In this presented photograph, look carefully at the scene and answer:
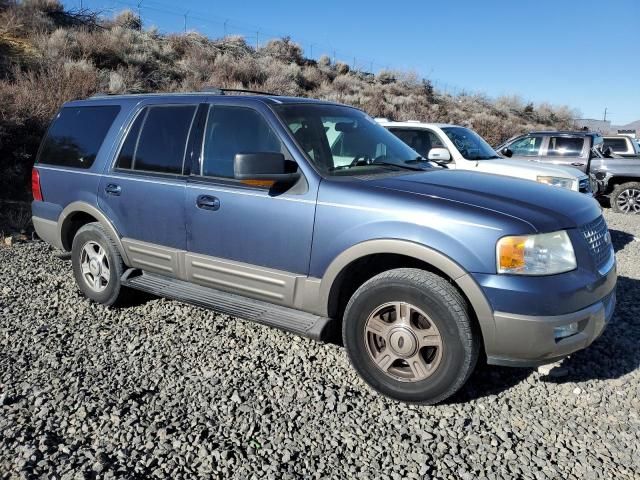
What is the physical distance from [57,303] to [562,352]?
4389 mm

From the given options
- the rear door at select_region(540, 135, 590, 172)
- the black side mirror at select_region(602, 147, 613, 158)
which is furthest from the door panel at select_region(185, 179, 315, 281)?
the black side mirror at select_region(602, 147, 613, 158)

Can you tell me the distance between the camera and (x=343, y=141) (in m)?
4.25

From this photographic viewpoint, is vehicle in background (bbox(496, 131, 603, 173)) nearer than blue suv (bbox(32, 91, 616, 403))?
No

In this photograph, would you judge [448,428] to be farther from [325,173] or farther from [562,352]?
[325,173]

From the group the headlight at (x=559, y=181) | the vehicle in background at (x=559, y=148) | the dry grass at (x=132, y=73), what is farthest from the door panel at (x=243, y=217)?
the vehicle in background at (x=559, y=148)

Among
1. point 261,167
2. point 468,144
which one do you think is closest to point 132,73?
point 468,144

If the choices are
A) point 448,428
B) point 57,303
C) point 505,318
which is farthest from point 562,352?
point 57,303

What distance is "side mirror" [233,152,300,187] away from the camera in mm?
3418

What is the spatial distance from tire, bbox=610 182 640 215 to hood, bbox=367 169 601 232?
31.1ft

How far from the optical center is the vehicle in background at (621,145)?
13398 millimetres

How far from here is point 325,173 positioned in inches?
143

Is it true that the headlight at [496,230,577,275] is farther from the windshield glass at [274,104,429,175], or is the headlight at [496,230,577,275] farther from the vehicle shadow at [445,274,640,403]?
the windshield glass at [274,104,429,175]

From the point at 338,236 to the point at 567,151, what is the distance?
34.3ft

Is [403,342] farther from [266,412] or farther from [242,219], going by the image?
[242,219]
